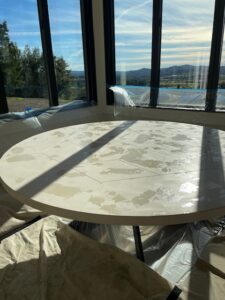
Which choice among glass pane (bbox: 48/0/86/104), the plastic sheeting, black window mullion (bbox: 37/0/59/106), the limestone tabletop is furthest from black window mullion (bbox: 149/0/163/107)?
the plastic sheeting

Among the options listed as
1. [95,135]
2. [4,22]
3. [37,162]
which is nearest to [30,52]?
[4,22]

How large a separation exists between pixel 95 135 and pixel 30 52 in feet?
5.30

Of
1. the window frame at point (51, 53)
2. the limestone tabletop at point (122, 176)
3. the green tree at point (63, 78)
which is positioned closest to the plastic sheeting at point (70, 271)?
the limestone tabletop at point (122, 176)

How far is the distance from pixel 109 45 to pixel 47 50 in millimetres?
856

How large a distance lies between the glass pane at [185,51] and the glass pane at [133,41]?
0.66ft

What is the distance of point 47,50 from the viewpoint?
287 cm

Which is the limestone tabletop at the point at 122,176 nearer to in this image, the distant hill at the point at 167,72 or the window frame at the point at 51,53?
the distant hill at the point at 167,72

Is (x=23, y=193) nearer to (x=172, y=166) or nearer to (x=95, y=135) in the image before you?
(x=172, y=166)

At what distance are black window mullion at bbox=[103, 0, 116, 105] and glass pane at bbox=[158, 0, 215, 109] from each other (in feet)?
2.31

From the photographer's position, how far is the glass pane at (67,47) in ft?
9.52

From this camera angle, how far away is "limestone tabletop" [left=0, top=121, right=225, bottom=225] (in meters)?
0.79

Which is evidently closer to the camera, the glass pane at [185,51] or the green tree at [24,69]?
the green tree at [24,69]

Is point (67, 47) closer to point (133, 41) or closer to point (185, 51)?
point (133, 41)

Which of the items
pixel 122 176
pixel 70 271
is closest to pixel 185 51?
pixel 122 176
